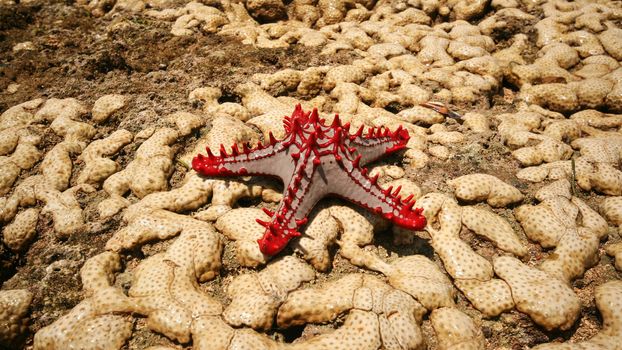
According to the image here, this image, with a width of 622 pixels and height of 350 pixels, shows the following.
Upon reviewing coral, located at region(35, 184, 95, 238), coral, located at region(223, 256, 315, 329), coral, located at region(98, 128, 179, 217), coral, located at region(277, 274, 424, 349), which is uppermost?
coral, located at region(98, 128, 179, 217)

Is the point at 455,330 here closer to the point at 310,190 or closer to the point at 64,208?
the point at 310,190

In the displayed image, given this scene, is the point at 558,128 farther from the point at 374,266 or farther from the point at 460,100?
the point at 374,266

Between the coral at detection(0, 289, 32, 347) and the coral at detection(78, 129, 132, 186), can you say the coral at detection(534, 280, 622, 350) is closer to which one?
the coral at detection(0, 289, 32, 347)

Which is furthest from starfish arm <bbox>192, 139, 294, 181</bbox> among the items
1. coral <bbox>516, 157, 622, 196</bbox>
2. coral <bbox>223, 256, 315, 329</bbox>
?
coral <bbox>516, 157, 622, 196</bbox>

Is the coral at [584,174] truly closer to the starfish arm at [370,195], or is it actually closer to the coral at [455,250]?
the coral at [455,250]

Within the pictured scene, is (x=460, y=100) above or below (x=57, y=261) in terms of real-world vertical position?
above

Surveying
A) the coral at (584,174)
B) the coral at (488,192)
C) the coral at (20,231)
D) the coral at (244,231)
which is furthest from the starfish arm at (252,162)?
the coral at (584,174)

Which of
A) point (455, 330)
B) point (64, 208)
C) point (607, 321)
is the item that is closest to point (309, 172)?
point (455, 330)

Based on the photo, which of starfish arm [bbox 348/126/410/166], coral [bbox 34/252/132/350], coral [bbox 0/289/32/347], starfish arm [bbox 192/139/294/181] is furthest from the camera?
starfish arm [bbox 348/126/410/166]

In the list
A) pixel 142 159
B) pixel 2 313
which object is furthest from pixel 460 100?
pixel 2 313

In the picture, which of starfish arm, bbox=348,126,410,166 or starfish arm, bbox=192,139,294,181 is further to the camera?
starfish arm, bbox=348,126,410,166
